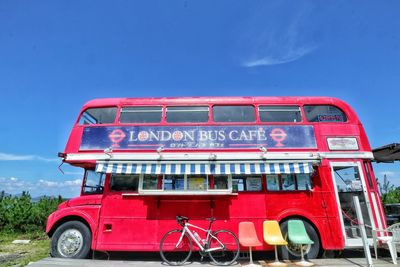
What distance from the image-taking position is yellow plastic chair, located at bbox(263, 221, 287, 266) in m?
6.40

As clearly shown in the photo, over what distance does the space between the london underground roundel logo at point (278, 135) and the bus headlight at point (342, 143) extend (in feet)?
4.19

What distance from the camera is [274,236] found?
261 inches

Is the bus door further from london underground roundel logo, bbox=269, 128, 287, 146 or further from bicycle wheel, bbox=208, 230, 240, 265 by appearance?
bicycle wheel, bbox=208, 230, 240, 265

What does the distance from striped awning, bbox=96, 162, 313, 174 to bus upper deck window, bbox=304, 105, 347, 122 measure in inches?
59.4

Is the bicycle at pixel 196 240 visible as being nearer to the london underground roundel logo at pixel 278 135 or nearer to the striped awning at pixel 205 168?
the striped awning at pixel 205 168

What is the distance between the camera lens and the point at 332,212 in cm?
719

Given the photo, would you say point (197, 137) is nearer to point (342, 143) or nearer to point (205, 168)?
point (205, 168)

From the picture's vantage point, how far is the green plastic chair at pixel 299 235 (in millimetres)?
6453

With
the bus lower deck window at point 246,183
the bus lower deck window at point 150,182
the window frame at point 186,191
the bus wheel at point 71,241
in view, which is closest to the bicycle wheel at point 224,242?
the window frame at point 186,191

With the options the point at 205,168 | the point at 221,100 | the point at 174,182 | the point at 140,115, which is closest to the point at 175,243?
the point at 174,182

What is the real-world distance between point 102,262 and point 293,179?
558 cm

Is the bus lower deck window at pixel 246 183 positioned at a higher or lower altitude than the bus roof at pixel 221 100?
lower

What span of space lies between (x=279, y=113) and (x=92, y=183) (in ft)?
19.9

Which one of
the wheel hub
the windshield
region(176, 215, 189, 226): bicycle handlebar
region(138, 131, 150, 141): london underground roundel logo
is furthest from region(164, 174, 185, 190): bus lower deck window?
the wheel hub
